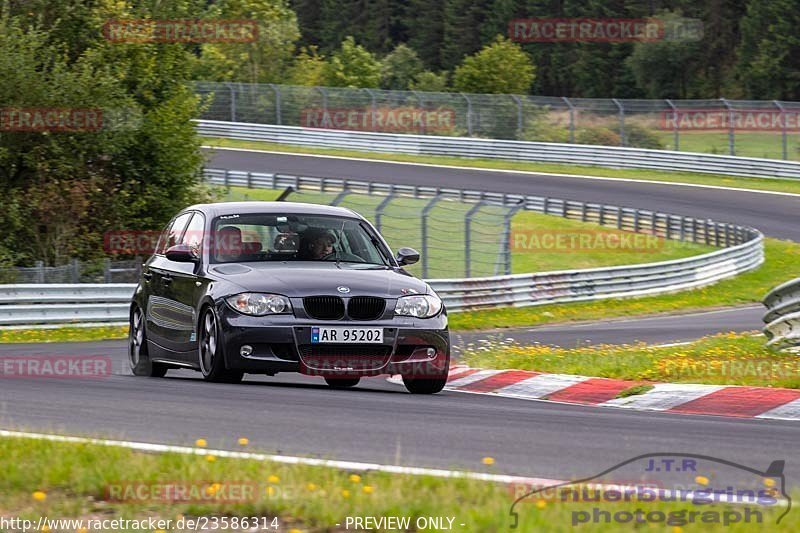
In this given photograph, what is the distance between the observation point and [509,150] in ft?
173

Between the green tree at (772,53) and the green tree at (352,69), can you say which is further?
the green tree at (772,53)

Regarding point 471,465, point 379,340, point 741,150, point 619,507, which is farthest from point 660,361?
point 741,150

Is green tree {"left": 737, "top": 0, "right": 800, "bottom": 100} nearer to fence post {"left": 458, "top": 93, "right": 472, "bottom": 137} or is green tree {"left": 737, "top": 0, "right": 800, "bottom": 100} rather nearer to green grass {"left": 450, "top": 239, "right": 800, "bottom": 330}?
fence post {"left": 458, "top": 93, "right": 472, "bottom": 137}

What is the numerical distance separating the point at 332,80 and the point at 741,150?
28352mm

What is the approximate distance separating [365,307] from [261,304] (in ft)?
2.54

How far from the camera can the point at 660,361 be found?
13016 mm

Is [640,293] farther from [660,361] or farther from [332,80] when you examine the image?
[332,80]

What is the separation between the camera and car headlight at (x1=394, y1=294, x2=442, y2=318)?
10320 millimetres

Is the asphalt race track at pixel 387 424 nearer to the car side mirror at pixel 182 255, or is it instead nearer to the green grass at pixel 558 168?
the car side mirror at pixel 182 255

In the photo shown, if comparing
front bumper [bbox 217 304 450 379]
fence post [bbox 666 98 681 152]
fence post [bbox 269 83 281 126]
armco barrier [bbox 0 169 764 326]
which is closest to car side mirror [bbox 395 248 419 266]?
front bumper [bbox 217 304 450 379]

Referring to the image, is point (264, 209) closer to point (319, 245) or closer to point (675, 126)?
point (319, 245)

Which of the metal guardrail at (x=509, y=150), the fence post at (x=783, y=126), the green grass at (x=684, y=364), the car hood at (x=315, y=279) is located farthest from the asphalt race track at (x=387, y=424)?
the metal guardrail at (x=509, y=150)

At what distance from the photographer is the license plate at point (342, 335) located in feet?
32.8

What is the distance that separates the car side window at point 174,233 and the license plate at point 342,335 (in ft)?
8.36
